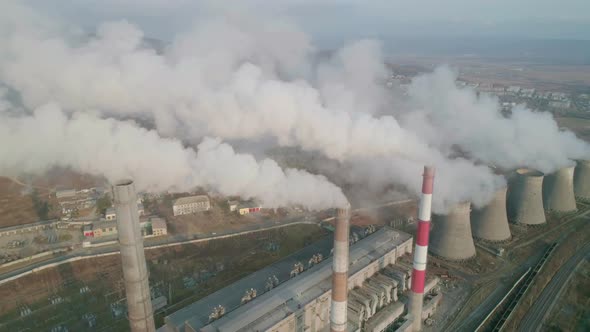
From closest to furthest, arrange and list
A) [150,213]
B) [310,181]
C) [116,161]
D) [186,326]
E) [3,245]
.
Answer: [186,326] < [310,181] < [116,161] < [3,245] < [150,213]

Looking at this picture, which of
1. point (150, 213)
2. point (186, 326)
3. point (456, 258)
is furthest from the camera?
point (150, 213)

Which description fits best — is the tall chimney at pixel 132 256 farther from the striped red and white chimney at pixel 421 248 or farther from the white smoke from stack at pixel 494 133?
the white smoke from stack at pixel 494 133

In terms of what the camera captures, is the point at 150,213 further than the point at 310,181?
Yes

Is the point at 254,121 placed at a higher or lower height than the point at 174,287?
higher

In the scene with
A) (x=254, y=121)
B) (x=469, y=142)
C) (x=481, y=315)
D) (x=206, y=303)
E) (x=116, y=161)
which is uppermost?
(x=254, y=121)

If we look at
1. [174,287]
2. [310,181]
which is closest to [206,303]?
[174,287]

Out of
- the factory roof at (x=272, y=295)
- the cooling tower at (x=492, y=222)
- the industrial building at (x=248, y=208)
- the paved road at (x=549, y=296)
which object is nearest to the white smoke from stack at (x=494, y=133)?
the cooling tower at (x=492, y=222)

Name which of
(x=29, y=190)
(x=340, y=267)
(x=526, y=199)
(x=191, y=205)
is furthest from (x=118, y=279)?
(x=526, y=199)

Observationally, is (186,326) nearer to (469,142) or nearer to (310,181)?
(310,181)
